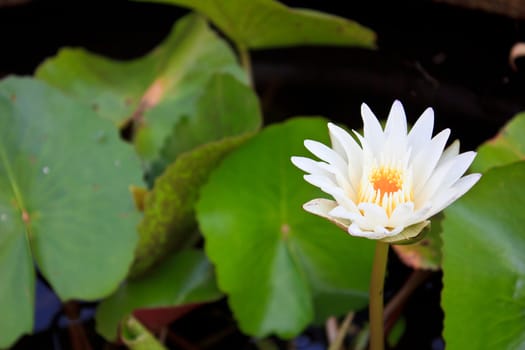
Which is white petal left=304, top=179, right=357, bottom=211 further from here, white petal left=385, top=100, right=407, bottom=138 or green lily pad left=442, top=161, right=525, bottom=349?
green lily pad left=442, top=161, right=525, bottom=349

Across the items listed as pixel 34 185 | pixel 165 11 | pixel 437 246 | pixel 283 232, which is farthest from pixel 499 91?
pixel 34 185

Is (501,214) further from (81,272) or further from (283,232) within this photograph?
(81,272)

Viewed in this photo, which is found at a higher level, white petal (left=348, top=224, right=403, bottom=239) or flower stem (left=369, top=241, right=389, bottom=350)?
white petal (left=348, top=224, right=403, bottom=239)

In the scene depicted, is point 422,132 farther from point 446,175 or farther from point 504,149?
point 504,149

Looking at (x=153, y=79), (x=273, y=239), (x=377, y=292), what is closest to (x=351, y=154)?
(x=377, y=292)

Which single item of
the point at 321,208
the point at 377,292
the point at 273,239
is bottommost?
the point at 273,239

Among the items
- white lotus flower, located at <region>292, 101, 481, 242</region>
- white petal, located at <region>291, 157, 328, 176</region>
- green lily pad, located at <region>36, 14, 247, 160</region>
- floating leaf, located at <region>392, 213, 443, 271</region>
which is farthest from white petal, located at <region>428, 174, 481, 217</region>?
green lily pad, located at <region>36, 14, 247, 160</region>

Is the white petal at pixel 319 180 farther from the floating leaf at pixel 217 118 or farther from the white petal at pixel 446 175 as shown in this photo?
the floating leaf at pixel 217 118
